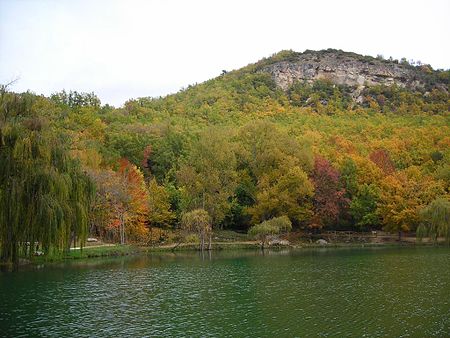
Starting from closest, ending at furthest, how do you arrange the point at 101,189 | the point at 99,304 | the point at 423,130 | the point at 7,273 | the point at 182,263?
the point at 99,304 < the point at 7,273 < the point at 182,263 < the point at 101,189 < the point at 423,130

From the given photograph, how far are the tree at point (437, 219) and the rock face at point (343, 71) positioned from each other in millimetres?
79316

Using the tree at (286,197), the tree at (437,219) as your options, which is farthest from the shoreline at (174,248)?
the tree at (286,197)

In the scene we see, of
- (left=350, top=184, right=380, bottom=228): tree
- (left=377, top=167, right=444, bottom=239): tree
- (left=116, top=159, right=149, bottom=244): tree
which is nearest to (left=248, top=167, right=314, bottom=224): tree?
(left=350, top=184, right=380, bottom=228): tree

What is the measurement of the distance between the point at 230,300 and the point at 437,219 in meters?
37.7

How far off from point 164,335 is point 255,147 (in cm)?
5119

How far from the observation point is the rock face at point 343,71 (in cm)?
13162

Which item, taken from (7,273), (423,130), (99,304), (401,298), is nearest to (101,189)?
(7,273)

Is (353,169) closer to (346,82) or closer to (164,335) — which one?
(164,335)

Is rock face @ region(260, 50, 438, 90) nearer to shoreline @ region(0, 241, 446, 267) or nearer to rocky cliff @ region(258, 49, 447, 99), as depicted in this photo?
rocky cliff @ region(258, 49, 447, 99)

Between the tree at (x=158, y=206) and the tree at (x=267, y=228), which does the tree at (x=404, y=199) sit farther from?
the tree at (x=158, y=206)

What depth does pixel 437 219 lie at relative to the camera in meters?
52.4

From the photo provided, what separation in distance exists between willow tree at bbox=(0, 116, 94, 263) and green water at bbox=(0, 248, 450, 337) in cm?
276

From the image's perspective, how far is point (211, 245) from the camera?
5491 cm

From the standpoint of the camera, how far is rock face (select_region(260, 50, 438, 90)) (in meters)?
132
